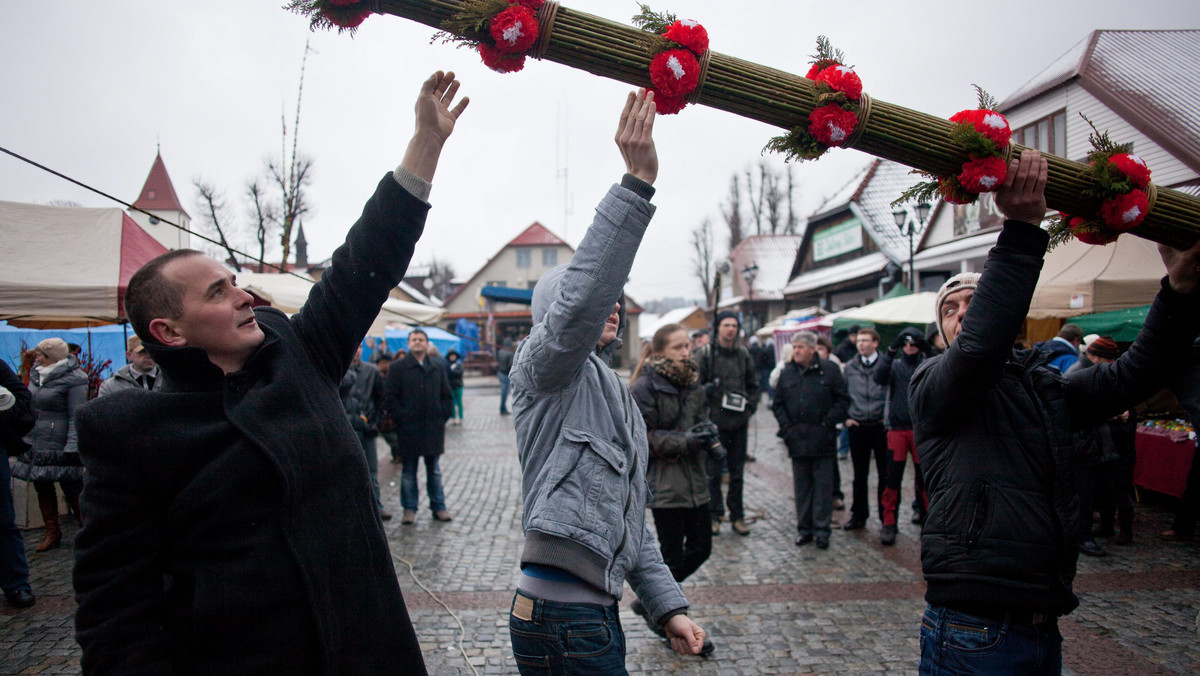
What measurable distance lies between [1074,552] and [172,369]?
251 centimetres

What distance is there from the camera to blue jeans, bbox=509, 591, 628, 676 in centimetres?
185

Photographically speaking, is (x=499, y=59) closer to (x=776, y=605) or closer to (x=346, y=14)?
(x=346, y=14)

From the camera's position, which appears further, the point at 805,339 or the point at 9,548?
the point at 805,339

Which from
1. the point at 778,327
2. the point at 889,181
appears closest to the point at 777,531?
the point at 778,327

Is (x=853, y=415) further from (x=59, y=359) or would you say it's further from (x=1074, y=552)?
(x=59, y=359)

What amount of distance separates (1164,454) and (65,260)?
11.4 m

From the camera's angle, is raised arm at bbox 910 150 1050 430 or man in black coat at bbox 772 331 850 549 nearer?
raised arm at bbox 910 150 1050 430

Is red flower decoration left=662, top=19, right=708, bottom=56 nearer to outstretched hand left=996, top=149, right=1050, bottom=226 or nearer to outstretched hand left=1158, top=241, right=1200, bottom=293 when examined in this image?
outstretched hand left=996, top=149, right=1050, bottom=226

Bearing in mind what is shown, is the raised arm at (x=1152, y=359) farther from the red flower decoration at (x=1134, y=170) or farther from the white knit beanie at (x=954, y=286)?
the white knit beanie at (x=954, y=286)

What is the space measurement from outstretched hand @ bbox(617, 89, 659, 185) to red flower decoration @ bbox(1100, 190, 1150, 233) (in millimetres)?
1409

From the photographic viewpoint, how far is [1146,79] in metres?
12.1

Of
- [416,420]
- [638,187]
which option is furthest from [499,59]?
[416,420]

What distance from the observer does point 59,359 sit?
6.66 meters

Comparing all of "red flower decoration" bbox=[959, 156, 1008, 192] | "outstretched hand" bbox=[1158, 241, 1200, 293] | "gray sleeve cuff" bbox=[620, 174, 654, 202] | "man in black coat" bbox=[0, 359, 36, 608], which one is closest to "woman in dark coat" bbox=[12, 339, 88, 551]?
"man in black coat" bbox=[0, 359, 36, 608]
